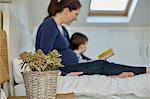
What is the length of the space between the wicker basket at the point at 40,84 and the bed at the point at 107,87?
28 cm

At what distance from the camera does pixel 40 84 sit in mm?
1334

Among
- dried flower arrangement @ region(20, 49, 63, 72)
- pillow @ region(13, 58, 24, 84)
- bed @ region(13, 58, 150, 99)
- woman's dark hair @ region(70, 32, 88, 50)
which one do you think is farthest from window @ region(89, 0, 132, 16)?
dried flower arrangement @ region(20, 49, 63, 72)

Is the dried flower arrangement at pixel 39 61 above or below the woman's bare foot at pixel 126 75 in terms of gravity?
above

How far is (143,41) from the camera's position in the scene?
3.89 meters

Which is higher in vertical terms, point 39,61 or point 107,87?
point 39,61

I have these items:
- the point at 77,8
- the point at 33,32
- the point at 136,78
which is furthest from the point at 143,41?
the point at 136,78

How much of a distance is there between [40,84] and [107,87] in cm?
45

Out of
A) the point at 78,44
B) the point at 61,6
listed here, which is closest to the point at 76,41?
the point at 78,44

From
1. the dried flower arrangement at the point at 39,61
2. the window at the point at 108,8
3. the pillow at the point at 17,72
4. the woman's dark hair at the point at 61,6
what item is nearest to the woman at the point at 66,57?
the woman's dark hair at the point at 61,6

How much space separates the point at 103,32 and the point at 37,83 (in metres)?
2.66

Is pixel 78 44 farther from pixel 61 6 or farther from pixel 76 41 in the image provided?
pixel 61 6

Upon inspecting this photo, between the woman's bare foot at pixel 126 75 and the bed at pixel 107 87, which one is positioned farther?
the woman's bare foot at pixel 126 75

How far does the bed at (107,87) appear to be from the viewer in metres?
1.59

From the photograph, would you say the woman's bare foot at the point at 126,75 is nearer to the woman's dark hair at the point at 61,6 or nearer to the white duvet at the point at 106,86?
the white duvet at the point at 106,86
